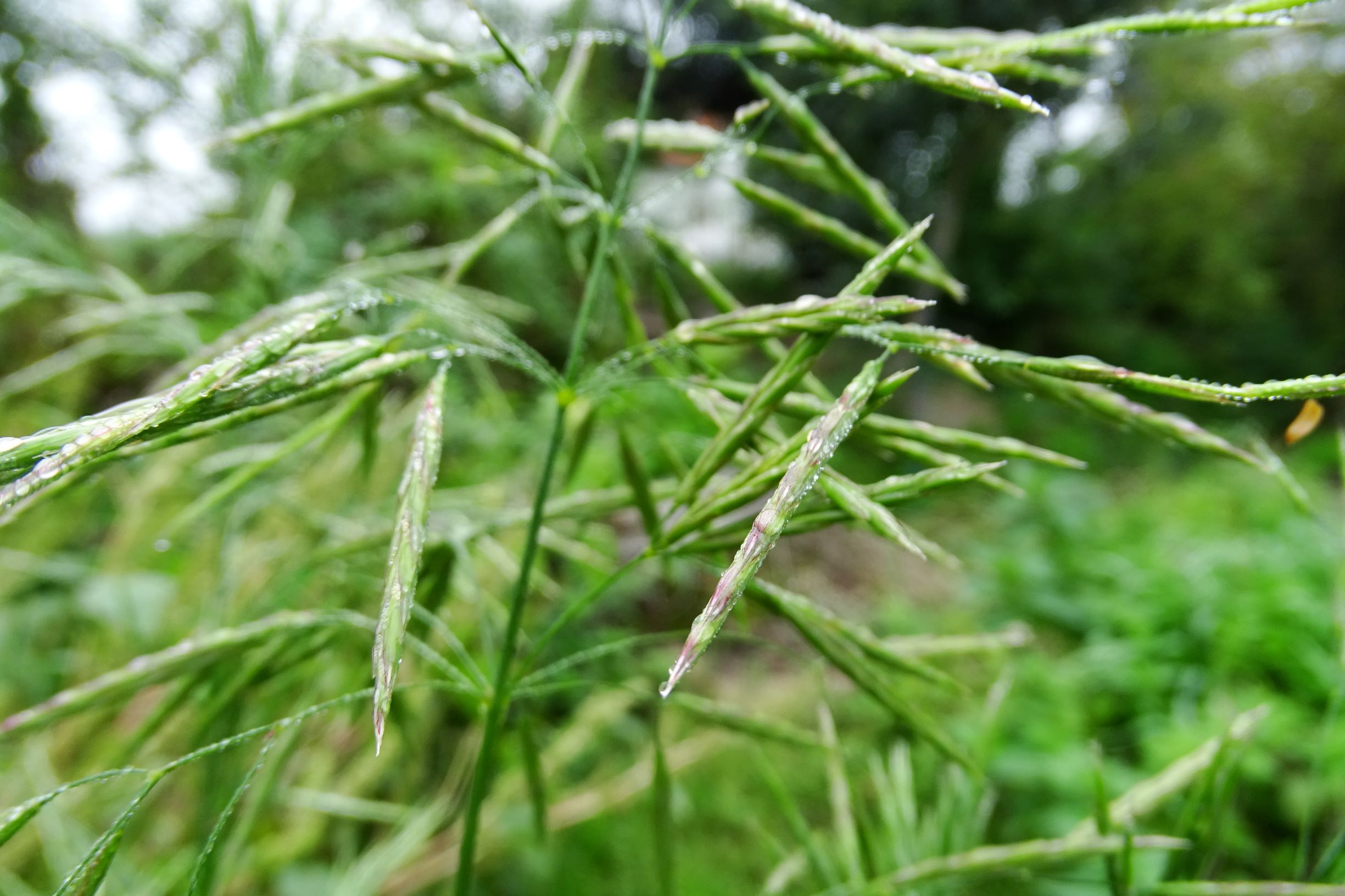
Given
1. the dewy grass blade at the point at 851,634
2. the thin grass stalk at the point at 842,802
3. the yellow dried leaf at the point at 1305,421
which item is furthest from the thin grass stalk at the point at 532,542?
the yellow dried leaf at the point at 1305,421

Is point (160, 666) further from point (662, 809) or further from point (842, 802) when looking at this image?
point (842, 802)

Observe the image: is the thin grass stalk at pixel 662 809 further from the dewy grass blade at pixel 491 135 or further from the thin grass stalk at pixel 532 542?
the dewy grass blade at pixel 491 135

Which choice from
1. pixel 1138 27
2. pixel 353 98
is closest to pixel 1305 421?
pixel 1138 27

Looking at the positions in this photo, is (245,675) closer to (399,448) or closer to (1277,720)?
(399,448)

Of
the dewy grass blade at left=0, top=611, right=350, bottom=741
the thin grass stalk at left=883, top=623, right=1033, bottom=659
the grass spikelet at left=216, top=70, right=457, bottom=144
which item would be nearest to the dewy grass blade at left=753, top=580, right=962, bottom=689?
the thin grass stalk at left=883, top=623, right=1033, bottom=659

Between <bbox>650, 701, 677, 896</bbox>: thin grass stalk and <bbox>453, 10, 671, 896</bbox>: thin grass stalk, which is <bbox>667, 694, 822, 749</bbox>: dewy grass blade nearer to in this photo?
<bbox>650, 701, 677, 896</bbox>: thin grass stalk
